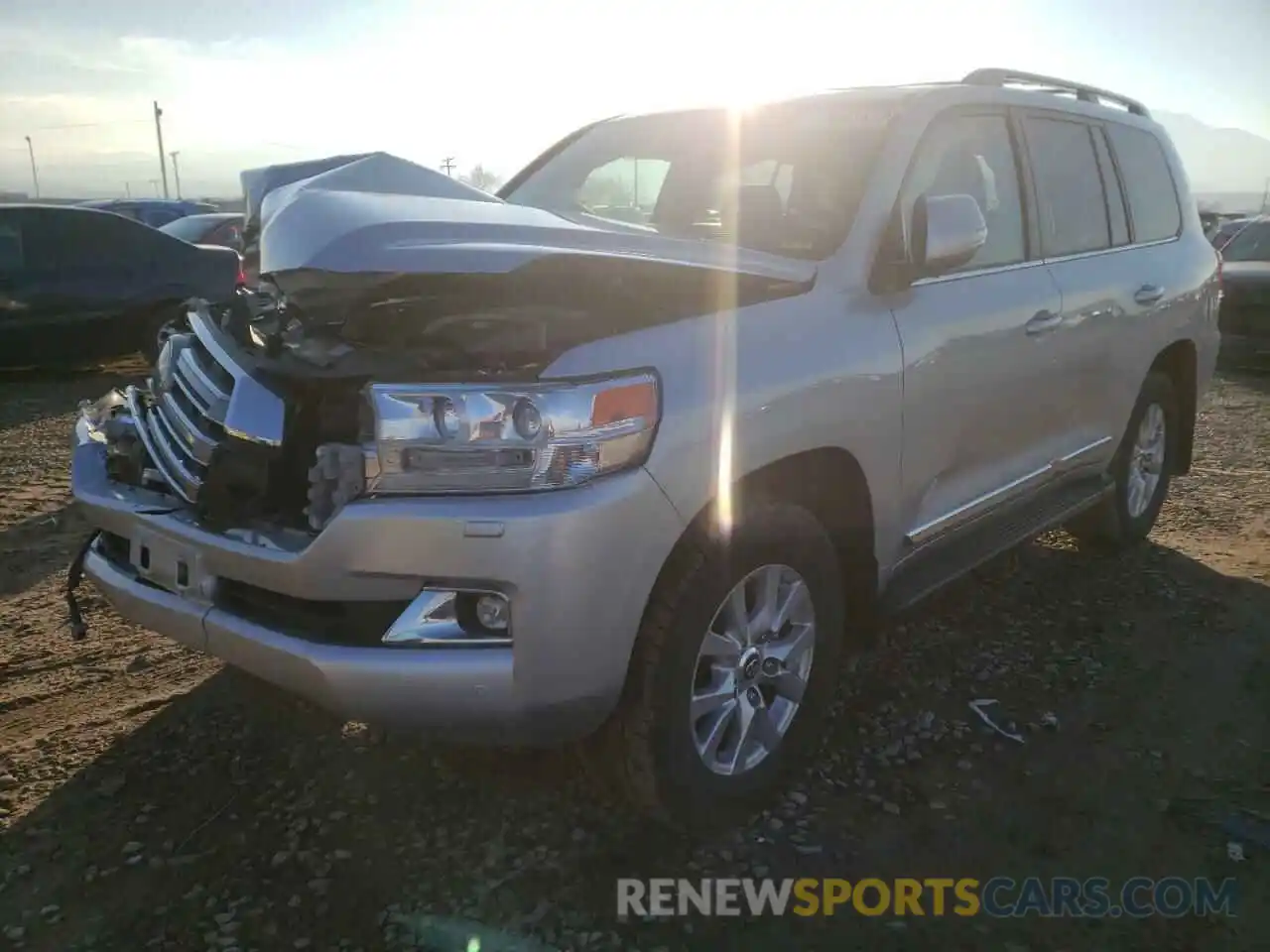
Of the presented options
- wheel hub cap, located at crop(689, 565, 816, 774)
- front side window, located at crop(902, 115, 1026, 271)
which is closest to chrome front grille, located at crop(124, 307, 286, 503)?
wheel hub cap, located at crop(689, 565, 816, 774)

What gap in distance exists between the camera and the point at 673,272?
101 inches

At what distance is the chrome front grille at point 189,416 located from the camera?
2.57 metres

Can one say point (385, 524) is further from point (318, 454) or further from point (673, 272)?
point (673, 272)

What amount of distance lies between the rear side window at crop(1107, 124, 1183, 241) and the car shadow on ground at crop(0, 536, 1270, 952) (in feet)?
6.63

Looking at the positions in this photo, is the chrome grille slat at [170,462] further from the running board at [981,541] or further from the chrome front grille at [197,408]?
the running board at [981,541]

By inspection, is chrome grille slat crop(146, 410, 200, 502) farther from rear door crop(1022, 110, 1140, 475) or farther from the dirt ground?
rear door crop(1022, 110, 1140, 475)

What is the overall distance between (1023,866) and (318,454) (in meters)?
2.00

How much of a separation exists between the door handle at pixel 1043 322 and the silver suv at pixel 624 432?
2 centimetres

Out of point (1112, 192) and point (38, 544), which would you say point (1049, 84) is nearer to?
point (1112, 192)

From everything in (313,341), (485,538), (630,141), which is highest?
(630,141)

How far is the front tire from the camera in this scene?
239 centimetres

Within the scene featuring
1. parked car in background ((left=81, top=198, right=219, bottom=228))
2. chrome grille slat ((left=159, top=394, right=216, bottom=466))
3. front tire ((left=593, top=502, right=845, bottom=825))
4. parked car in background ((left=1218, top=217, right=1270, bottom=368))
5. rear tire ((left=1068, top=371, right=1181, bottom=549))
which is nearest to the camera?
front tire ((left=593, top=502, right=845, bottom=825))

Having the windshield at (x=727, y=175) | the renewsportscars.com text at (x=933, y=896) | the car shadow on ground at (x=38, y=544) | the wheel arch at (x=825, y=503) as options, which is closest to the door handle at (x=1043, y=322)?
the windshield at (x=727, y=175)

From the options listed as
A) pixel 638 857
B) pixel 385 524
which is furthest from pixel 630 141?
pixel 638 857
